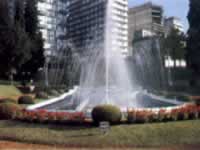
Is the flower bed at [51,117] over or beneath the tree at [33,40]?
beneath

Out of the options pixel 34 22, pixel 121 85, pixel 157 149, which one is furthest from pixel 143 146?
pixel 34 22

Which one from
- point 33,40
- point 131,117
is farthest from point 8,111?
point 33,40

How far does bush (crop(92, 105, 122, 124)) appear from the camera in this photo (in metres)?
11.5

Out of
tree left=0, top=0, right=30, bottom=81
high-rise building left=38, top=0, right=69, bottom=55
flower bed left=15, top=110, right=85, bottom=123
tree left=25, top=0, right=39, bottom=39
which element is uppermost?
high-rise building left=38, top=0, right=69, bottom=55

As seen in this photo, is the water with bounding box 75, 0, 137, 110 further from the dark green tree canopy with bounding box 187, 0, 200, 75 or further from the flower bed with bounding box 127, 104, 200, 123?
the dark green tree canopy with bounding box 187, 0, 200, 75

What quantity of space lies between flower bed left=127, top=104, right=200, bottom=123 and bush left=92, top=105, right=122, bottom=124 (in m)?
0.55

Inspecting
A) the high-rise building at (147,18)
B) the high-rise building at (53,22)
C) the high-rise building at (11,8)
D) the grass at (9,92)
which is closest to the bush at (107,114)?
the grass at (9,92)

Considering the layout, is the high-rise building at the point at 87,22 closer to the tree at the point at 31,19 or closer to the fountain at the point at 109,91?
the tree at the point at 31,19

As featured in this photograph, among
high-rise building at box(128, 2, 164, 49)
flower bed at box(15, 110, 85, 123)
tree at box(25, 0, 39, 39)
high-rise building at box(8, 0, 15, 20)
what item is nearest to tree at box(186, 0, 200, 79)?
tree at box(25, 0, 39, 39)

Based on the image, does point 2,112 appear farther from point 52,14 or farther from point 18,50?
point 52,14

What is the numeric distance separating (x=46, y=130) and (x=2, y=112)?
3.68 m

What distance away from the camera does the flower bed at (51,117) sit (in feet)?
39.6

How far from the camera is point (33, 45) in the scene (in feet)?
144

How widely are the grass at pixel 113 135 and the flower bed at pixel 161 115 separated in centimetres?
53
